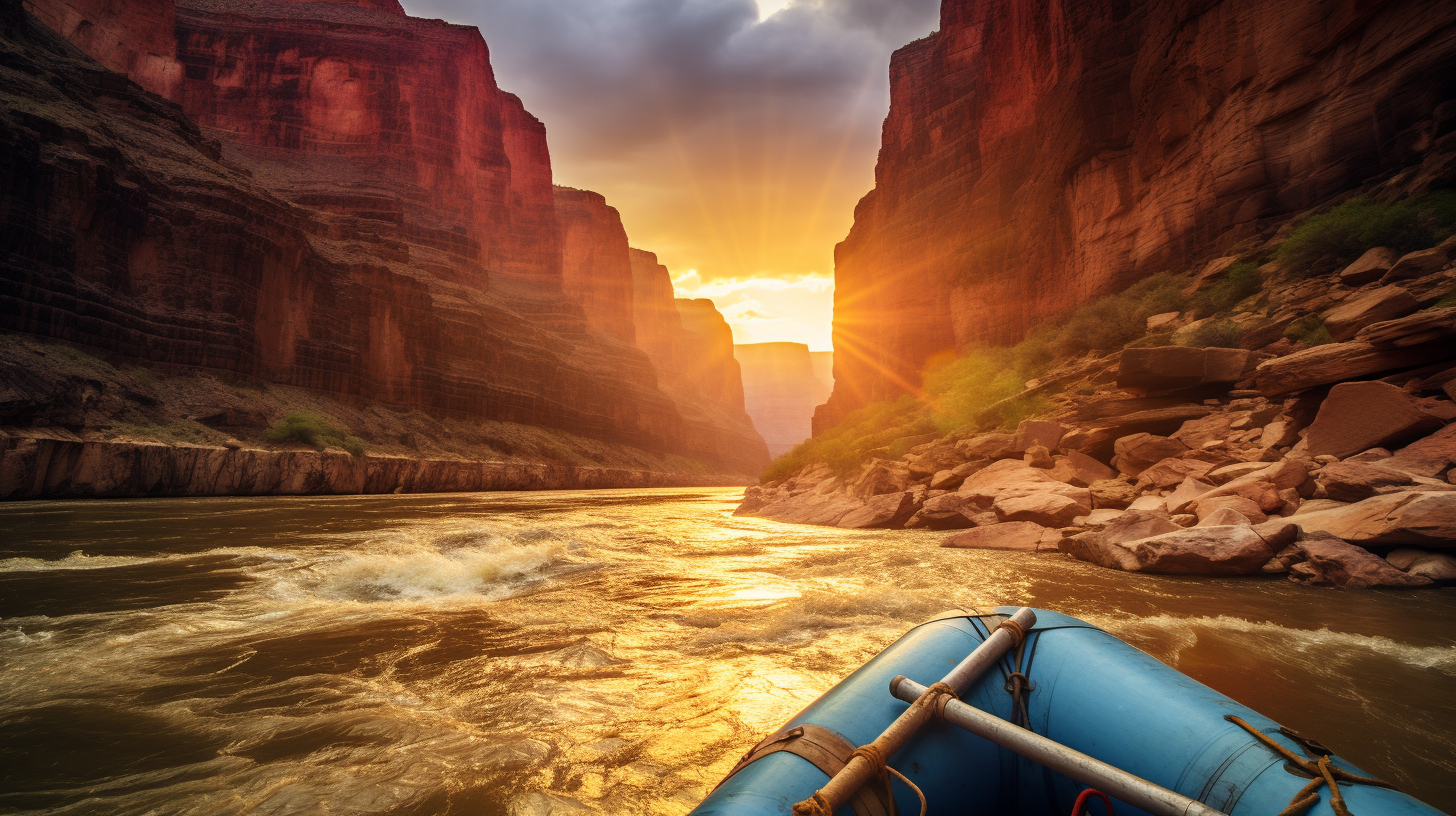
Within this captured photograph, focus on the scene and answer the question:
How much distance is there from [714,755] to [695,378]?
476 ft

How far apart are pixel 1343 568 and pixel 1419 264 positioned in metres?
5.84

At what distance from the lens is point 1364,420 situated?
21.0ft

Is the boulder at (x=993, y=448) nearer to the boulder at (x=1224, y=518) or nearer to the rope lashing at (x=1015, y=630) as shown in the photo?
the boulder at (x=1224, y=518)

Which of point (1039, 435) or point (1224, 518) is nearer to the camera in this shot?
point (1224, 518)

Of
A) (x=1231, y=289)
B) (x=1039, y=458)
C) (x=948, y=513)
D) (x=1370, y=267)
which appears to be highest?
(x=1231, y=289)

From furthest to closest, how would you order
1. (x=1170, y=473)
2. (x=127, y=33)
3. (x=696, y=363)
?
(x=696, y=363)
(x=127, y=33)
(x=1170, y=473)

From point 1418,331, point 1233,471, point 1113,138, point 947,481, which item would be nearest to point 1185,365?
point 1233,471

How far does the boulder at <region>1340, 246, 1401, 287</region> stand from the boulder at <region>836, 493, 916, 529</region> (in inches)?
312

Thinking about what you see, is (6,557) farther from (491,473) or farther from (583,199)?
(583,199)

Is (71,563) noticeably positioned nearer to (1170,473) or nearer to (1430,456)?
(1170,473)

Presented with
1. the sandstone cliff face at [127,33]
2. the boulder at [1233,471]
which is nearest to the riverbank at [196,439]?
the boulder at [1233,471]

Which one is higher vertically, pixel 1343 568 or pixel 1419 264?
pixel 1419 264

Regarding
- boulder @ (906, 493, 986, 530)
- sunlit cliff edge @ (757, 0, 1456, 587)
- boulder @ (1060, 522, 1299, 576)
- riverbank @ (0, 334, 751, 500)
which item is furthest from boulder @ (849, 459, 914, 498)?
riverbank @ (0, 334, 751, 500)

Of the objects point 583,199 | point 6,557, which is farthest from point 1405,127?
point 583,199
